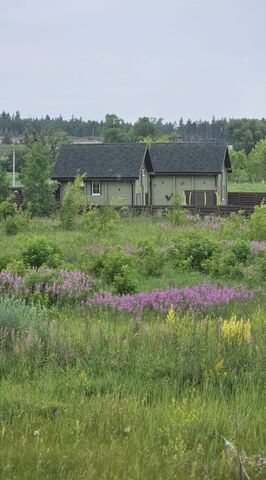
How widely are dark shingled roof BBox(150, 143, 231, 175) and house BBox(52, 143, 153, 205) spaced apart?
259cm

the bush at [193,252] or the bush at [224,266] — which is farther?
the bush at [193,252]

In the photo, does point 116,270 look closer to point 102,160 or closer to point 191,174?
point 102,160

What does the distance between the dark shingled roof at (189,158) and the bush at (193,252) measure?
1267 inches

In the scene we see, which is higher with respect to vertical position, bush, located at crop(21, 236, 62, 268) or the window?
the window

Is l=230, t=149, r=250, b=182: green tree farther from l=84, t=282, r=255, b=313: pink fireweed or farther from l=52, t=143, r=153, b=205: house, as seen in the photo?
l=84, t=282, r=255, b=313: pink fireweed

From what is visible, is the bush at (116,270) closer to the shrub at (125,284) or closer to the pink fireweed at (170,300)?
the shrub at (125,284)

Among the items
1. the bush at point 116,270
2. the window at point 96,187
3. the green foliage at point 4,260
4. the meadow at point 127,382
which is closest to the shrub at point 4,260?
the green foliage at point 4,260

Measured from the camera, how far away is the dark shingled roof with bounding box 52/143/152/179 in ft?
148

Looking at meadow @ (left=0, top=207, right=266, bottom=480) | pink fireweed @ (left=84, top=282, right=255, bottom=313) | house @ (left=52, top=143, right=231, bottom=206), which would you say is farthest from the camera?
house @ (left=52, top=143, right=231, bottom=206)

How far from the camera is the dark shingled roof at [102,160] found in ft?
148

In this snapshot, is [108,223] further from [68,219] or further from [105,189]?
[105,189]

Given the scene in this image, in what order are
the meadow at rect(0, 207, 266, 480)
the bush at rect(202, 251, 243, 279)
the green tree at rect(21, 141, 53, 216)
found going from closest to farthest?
the meadow at rect(0, 207, 266, 480) → the bush at rect(202, 251, 243, 279) → the green tree at rect(21, 141, 53, 216)

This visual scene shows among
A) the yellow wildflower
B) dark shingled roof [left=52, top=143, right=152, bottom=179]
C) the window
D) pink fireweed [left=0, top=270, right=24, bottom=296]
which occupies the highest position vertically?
dark shingled roof [left=52, top=143, right=152, bottom=179]

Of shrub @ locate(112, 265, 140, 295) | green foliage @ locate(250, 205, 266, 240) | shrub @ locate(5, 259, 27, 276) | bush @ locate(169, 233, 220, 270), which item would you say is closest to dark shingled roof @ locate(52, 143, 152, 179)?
green foliage @ locate(250, 205, 266, 240)
